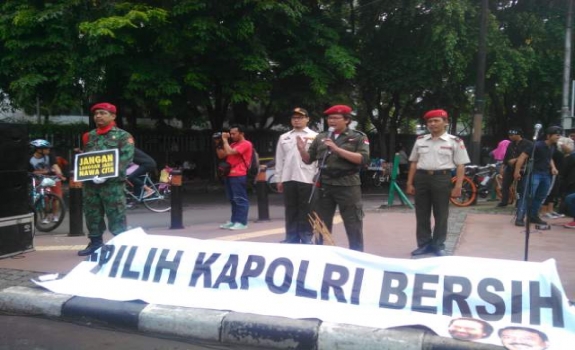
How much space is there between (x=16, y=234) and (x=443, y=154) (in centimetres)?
517

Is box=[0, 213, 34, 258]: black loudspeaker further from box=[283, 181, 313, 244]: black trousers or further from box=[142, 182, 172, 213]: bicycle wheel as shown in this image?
box=[142, 182, 172, 213]: bicycle wheel

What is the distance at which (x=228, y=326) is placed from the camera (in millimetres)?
4207

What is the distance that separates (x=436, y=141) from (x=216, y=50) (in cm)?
888

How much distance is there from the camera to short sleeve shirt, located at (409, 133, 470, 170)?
6.25 meters

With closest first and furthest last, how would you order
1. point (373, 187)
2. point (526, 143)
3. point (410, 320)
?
1. point (410, 320)
2. point (526, 143)
3. point (373, 187)

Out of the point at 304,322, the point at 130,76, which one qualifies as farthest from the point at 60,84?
the point at 304,322

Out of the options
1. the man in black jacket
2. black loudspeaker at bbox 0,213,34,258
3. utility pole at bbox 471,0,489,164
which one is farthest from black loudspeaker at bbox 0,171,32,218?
utility pole at bbox 471,0,489,164

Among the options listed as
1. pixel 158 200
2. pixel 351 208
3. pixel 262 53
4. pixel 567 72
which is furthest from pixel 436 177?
pixel 567 72

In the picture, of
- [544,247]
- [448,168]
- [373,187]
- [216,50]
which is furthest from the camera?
[373,187]

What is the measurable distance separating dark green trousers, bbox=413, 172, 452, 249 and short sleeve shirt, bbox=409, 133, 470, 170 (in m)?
0.13

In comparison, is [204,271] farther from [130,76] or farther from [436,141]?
[130,76]

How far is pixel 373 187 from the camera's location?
20.2m

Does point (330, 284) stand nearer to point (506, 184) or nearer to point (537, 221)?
point (537, 221)

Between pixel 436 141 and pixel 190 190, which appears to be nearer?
pixel 436 141
